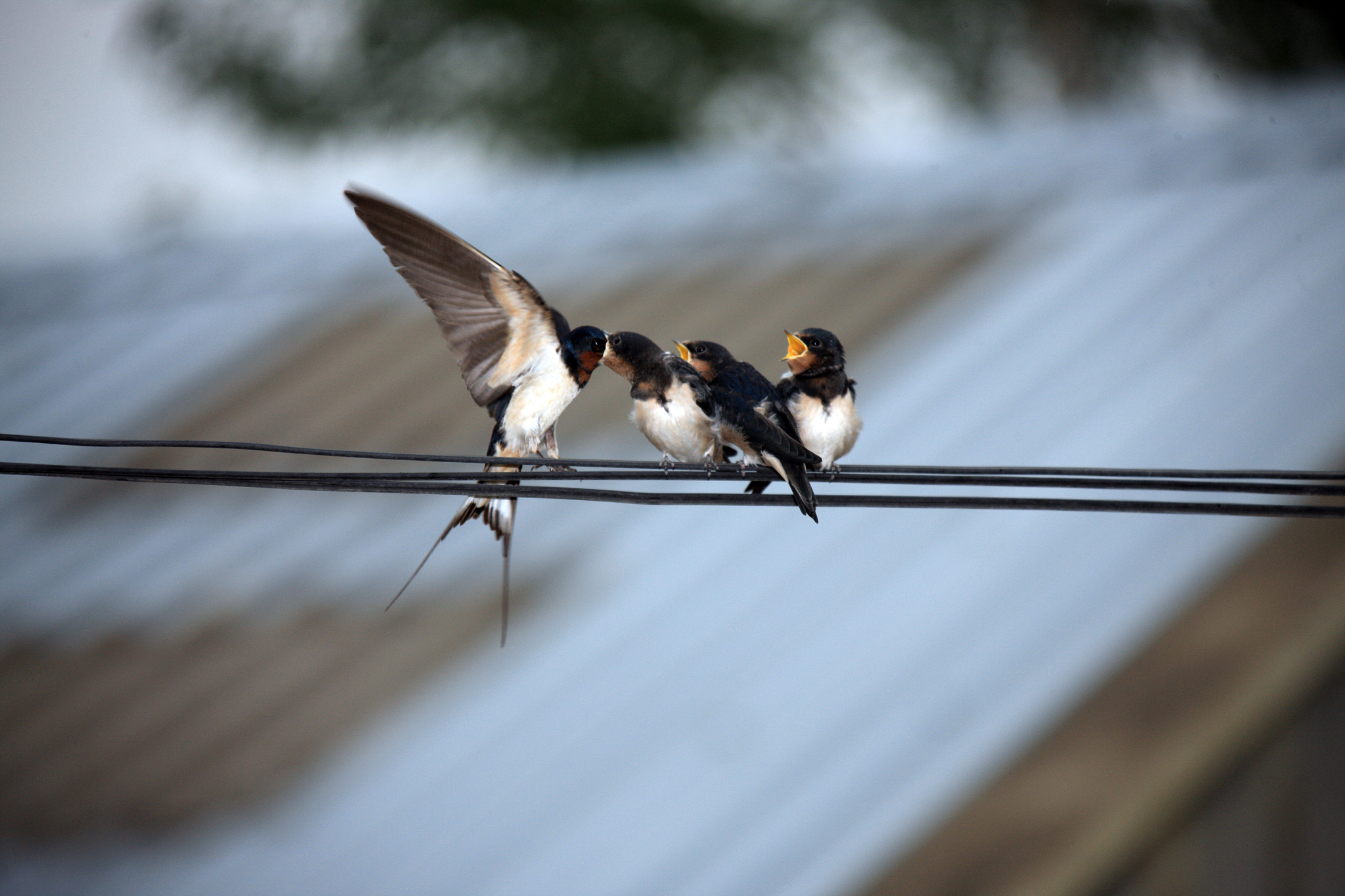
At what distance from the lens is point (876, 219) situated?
1077 cm

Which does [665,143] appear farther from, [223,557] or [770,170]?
[223,557]

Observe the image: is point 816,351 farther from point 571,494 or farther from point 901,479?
point 571,494

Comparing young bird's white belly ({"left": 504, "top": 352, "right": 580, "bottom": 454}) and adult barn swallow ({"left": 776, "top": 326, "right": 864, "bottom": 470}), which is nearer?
young bird's white belly ({"left": 504, "top": 352, "right": 580, "bottom": 454})

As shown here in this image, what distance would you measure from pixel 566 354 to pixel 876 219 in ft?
27.7

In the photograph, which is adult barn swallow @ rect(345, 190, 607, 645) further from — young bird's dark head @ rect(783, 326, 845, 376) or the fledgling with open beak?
young bird's dark head @ rect(783, 326, 845, 376)

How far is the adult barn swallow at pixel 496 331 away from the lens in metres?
2.75

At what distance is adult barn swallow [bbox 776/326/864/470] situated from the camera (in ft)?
9.74

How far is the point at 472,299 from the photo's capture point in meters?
2.92

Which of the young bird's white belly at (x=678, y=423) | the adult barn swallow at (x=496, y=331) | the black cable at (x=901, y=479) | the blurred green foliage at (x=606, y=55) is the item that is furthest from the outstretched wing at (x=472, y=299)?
the blurred green foliage at (x=606, y=55)

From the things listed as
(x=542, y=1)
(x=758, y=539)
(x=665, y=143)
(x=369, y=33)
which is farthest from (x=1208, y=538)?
(x=369, y=33)

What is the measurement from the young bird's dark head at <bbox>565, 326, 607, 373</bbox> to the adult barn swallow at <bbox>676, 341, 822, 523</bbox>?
0.28m

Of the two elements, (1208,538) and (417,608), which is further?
(417,608)

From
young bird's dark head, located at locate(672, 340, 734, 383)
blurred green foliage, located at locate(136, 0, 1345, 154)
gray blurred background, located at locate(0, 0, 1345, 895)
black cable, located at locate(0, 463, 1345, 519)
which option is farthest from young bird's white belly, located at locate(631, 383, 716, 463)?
blurred green foliage, located at locate(136, 0, 1345, 154)

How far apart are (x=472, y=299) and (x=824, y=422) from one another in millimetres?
935
